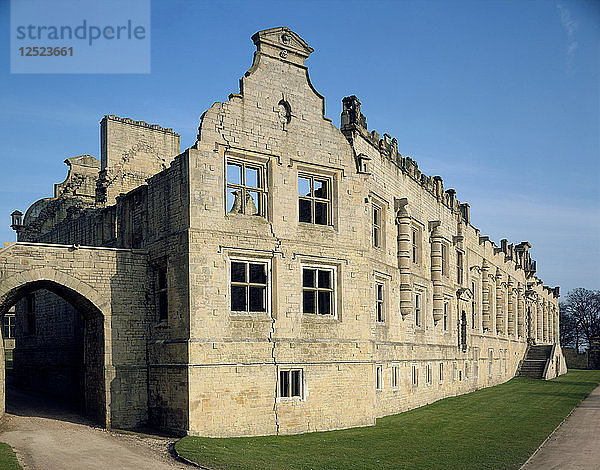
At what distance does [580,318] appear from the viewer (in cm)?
11050

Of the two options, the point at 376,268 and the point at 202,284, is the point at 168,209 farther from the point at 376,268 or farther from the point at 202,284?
the point at 376,268

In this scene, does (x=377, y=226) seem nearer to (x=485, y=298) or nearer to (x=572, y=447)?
(x=572, y=447)

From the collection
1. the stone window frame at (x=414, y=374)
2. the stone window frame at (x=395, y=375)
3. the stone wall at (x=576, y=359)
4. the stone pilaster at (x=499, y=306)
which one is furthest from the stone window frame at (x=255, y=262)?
the stone wall at (x=576, y=359)

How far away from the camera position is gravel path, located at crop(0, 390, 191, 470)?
53.6ft

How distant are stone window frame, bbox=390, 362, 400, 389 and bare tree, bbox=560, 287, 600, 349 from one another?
86678 mm

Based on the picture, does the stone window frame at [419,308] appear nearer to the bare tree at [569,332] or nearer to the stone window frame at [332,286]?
the stone window frame at [332,286]

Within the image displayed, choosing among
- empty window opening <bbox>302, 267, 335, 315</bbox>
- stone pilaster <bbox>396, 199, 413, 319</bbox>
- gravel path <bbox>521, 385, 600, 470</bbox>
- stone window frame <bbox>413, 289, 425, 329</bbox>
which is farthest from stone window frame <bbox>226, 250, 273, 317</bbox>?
stone window frame <bbox>413, 289, 425, 329</bbox>

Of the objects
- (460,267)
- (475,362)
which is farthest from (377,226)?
(475,362)

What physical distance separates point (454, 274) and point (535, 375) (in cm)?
2264

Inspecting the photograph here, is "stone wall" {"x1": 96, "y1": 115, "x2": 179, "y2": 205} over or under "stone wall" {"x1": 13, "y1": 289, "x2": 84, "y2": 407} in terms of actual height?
Answer: over

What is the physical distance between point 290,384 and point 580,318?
10064 cm

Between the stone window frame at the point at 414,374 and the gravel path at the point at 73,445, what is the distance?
1440 cm

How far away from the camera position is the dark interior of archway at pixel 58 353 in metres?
22.5

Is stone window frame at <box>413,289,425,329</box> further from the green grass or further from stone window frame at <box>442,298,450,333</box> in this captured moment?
the green grass
